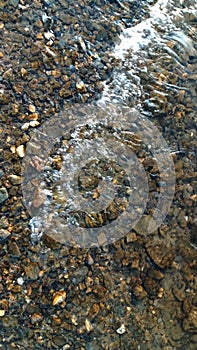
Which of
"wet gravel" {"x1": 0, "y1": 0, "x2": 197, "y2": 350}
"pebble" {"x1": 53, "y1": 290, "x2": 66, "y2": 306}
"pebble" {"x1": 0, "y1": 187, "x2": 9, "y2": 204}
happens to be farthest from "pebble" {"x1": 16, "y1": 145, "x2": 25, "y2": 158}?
"pebble" {"x1": 53, "y1": 290, "x2": 66, "y2": 306}

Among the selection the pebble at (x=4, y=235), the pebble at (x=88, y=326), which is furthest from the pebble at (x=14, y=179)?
the pebble at (x=88, y=326)

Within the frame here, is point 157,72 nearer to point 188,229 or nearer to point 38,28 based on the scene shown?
point 38,28

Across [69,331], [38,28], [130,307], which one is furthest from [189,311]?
[38,28]

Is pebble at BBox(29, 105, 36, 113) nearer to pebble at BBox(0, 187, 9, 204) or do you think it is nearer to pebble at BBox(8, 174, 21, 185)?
pebble at BBox(8, 174, 21, 185)

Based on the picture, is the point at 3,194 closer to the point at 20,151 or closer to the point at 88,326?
the point at 20,151

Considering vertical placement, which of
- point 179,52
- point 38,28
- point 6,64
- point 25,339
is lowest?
point 25,339

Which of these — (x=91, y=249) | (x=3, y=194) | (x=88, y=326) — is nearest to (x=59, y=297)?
(x=88, y=326)

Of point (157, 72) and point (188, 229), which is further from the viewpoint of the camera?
point (157, 72)

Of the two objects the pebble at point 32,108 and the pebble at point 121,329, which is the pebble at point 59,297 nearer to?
the pebble at point 121,329
